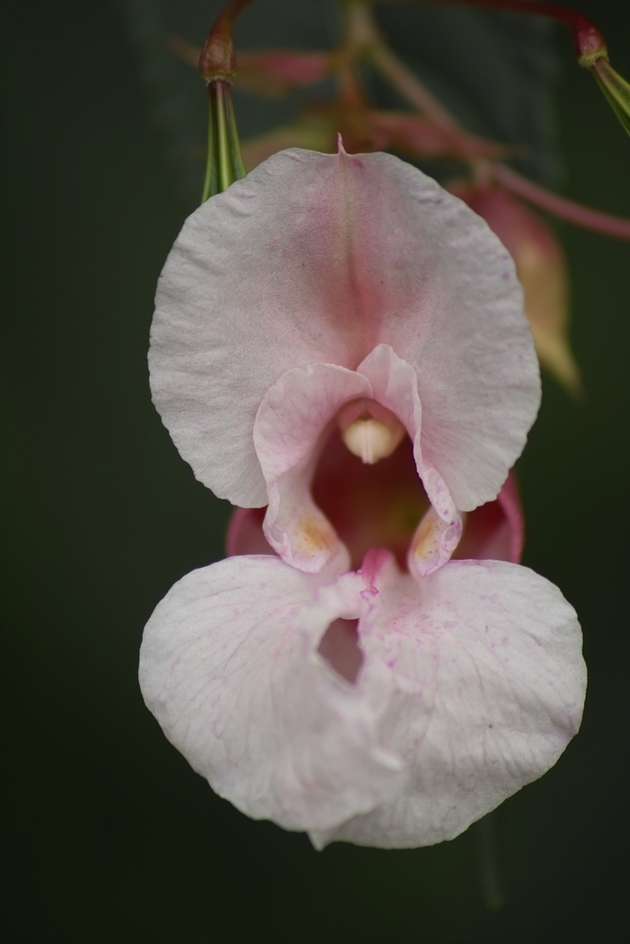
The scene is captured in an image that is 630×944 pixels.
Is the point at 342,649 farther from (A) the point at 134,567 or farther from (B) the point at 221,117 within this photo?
(A) the point at 134,567

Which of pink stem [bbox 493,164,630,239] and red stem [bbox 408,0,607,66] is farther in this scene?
pink stem [bbox 493,164,630,239]

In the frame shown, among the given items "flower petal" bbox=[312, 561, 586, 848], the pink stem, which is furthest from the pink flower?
the pink stem

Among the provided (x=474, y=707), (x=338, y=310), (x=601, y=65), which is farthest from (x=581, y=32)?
(x=474, y=707)

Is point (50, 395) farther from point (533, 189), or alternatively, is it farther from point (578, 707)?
point (578, 707)

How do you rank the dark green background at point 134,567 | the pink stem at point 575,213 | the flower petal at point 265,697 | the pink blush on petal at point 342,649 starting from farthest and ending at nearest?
1. the dark green background at point 134,567
2. the pink stem at point 575,213
3. the pink blush on petal at point 342,649
4. the flower petal at point 265,697

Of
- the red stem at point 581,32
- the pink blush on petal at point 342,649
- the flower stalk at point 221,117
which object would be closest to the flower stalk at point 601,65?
the red stem at point 581,32

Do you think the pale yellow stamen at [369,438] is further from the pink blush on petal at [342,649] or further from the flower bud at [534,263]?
the flower bud at [534,263]

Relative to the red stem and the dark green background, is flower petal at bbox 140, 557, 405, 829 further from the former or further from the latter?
the dark green background

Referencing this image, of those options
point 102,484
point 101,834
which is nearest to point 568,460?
point 102,484
